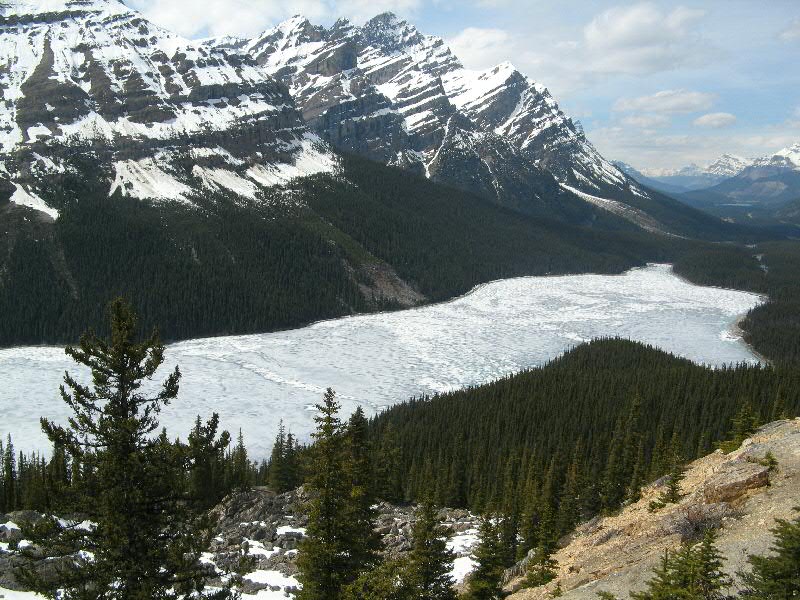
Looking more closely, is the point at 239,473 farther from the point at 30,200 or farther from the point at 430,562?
the point at 30,200

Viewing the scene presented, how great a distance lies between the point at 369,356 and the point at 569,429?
56.8 meters

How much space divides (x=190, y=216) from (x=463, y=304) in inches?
3477

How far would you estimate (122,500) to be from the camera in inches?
619

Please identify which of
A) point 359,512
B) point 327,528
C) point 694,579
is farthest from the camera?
point 359,512

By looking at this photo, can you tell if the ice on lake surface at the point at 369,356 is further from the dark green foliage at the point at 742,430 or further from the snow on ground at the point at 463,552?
the dark green foliage at the point at 742,430

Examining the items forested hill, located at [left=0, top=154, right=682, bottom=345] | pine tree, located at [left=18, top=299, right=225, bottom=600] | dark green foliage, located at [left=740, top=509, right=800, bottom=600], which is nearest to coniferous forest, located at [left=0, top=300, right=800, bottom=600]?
pine tree, located at [left=18, top=299, right=225, bottom=600]

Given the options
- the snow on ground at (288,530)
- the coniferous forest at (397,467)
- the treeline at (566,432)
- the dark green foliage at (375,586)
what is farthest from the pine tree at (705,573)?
the snow on ground at (288,530)

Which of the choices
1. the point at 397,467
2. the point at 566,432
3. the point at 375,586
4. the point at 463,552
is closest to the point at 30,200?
the point at 397,467

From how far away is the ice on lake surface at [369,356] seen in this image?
8844 cm

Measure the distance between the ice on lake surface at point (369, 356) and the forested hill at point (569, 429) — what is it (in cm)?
1662

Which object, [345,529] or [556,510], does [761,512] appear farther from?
[556,510]

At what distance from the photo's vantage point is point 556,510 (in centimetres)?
4250

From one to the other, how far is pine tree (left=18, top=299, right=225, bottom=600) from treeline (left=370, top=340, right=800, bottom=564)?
2028 cm

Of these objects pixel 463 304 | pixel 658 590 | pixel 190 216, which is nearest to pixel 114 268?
pixel 190 216
